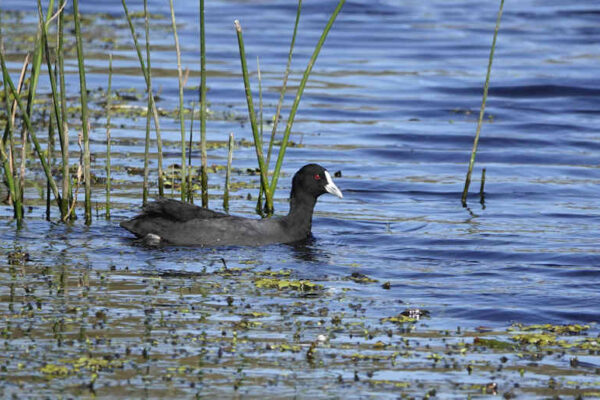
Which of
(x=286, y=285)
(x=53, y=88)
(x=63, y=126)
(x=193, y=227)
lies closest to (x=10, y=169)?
(x=63, y=126)

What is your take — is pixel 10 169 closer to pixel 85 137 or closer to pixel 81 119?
pixel 85 137

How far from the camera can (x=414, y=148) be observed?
19.0m

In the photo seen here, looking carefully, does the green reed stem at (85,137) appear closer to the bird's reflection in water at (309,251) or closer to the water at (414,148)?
the water at (414,148)

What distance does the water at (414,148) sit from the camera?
10.9 m

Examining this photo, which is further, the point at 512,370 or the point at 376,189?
the point at 376,189

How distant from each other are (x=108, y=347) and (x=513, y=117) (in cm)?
1506

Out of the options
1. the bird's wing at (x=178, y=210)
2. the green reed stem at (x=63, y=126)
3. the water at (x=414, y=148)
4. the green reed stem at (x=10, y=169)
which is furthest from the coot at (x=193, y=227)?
the green reed stem at (x=10, y=169)

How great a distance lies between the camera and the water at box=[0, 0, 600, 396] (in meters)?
10.9

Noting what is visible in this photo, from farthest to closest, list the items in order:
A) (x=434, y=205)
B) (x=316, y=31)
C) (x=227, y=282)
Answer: (x=316, y=31) → (x=434, y=205) → (x=227, y=282)

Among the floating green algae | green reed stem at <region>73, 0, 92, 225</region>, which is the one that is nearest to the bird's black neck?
green reed stem at <region>73, 0, 92, 225</region>

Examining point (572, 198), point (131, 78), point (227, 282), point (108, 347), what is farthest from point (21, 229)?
point (131, 78)

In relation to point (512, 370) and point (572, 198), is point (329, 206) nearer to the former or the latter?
point (572, 198)

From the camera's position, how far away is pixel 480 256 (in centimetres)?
1203

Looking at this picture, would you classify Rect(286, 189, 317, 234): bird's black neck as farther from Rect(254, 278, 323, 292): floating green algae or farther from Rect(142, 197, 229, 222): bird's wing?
Rect(254, 278, 323, 292): floating green algae
